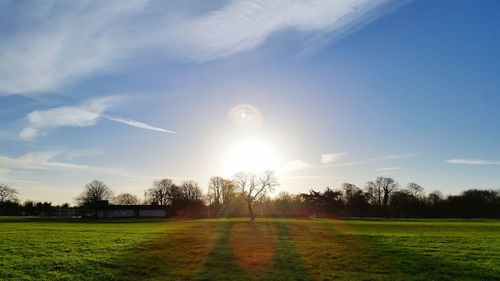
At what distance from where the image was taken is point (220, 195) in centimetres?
15625

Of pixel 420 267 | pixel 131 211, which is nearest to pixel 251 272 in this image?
pixel 420 267

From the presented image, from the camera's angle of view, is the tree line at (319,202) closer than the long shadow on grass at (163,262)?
No

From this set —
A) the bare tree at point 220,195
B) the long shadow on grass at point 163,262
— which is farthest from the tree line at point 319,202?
the long shadow on grass at point 163,262

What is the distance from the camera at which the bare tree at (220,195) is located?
490ft

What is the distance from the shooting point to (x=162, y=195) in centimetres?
16662

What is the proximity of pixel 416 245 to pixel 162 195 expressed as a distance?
149m

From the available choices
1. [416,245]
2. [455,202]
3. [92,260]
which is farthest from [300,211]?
[92,260]

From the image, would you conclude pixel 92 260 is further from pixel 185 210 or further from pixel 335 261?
pixel 185 210

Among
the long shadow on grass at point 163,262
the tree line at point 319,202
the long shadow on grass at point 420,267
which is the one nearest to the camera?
the long shadow on grass at point 420,267

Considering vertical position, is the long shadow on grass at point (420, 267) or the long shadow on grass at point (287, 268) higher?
the long shadow on grass at point (287, 268)

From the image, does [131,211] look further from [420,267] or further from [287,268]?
[420,267]

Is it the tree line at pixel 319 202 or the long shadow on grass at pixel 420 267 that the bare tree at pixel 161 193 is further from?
the long shadow on grass at pixel 420 267

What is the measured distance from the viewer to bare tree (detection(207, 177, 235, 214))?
149500mm

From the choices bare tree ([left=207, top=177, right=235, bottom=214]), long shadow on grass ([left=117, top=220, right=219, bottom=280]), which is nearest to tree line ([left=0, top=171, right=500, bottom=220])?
bare tree ([left=207, top=177, right=235, bottom=214])
